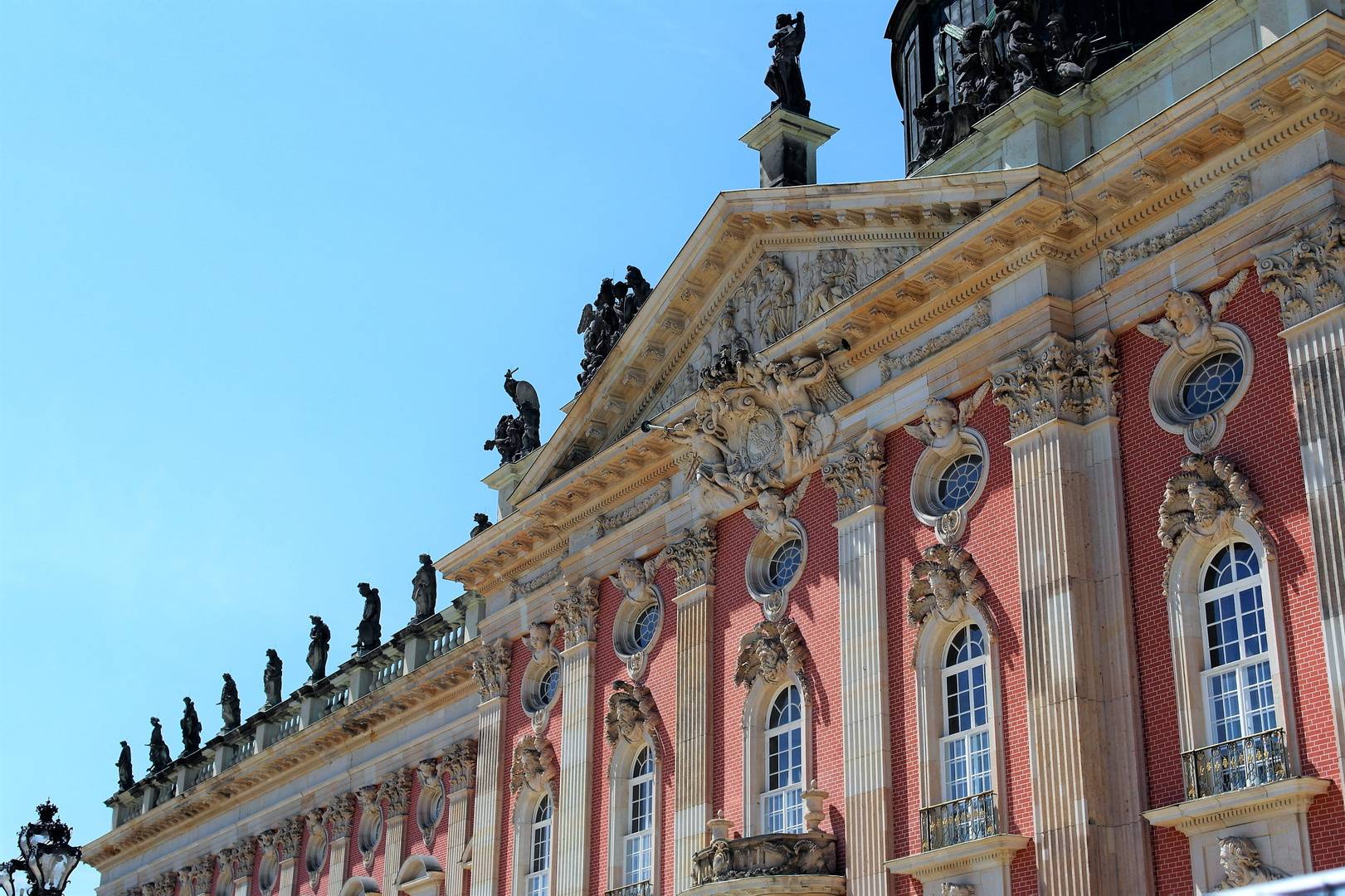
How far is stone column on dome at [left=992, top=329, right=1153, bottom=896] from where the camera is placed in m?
21.1

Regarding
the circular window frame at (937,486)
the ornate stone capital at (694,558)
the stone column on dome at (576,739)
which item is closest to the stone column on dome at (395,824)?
the stone column on dome at (576,739)

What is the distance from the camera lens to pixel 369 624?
48406mm

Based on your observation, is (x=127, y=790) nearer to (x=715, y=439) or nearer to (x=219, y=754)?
(x=219, y=754)

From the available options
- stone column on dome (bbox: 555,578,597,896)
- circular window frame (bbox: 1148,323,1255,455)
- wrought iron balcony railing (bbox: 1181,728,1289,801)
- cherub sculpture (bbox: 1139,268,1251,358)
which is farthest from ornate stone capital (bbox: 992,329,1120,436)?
stone column on dome (bbox: 555,578,597,896)

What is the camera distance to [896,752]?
81.4 ft

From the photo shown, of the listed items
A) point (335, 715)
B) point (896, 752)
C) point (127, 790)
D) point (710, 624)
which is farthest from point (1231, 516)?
point (127, 790)

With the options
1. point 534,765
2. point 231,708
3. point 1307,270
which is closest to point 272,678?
point 231,708

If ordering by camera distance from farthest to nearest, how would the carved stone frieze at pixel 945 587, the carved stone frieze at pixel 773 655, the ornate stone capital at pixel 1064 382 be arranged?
1. the carved stone frieze at pixel 773 655
2. the carved stone frieze at pixel 945 587
3. the ornate stone capital at pixel 1064 382

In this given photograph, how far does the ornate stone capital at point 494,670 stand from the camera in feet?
117

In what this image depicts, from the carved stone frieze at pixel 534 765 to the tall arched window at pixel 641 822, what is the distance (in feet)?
9.15

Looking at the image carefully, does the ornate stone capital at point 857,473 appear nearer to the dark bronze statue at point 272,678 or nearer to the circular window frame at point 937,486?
the circular window frame at point 937,486

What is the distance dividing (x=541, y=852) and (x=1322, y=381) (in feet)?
62.3

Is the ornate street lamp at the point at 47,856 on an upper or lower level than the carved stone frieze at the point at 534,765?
lower

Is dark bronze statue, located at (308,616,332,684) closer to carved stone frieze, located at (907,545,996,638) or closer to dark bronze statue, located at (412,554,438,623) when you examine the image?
dark bronze statue, located at (412,554,438,623)
